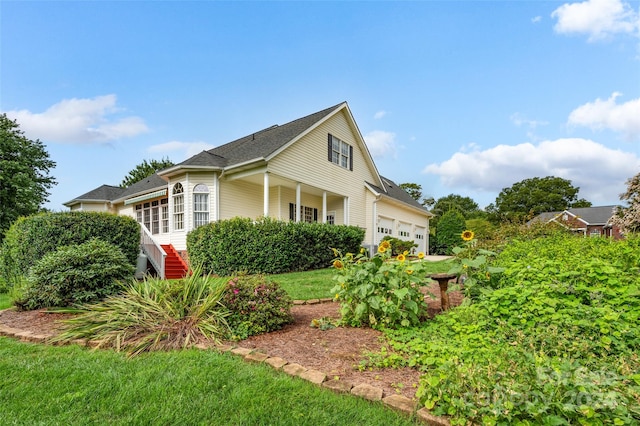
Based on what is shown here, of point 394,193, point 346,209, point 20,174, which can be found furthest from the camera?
point 394,193

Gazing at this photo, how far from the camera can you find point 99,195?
2039 centimetres

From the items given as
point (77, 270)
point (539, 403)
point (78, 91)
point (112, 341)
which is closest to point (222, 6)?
point (78, 91)

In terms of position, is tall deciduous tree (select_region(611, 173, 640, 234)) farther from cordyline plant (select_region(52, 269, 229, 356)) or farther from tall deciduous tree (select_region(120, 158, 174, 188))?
tall deciduous tree (select_region(120, 158, 174, 188))

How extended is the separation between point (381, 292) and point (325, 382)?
1485mm

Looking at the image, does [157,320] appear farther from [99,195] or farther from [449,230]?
[449,230]

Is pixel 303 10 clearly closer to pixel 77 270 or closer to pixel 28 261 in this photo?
pixel 77 270

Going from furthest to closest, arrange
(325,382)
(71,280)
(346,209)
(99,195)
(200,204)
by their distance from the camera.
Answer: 1. (99,195)
2. (346,209)
3. (200,204)
4. (71,280)
5. (325,382)

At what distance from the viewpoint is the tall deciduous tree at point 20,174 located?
58.2 feet

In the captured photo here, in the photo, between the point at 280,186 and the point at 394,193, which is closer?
the point at 280,186

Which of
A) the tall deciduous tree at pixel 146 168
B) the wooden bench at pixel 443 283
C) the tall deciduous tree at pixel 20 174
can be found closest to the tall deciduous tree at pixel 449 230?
the wooden bench at pixel 443 283

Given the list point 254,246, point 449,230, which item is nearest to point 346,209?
point 254,246

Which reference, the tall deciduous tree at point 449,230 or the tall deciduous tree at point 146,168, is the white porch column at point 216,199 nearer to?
the tall deciduous tree at point 449,230

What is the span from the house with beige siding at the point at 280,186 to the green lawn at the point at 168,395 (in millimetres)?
8495

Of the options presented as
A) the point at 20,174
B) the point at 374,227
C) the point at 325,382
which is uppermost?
the point at 20,174
